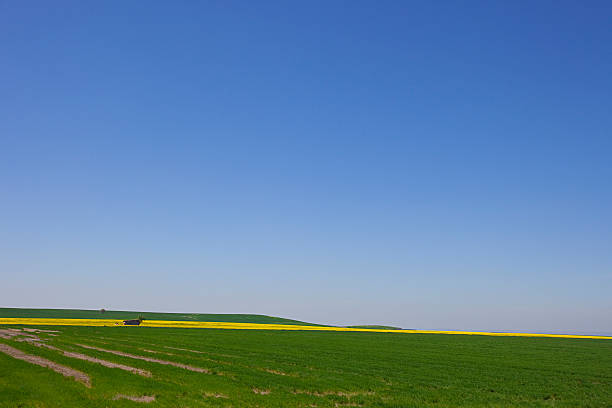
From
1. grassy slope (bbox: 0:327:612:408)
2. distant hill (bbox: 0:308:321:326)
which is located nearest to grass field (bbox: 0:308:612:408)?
grassy slope (bbox: 0:327:612:408)

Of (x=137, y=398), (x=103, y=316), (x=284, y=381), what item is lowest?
(x=103, y=316)

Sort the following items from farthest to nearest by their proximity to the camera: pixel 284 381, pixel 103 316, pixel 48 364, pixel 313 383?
pixel 103 316, pixel 48 364, pixel 284 381, pixel 313 383

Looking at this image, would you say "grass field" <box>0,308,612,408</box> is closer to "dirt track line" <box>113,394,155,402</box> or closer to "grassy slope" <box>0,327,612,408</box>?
"grassy slope" <box>0,327,612,408</box>

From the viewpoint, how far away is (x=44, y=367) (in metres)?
28.4

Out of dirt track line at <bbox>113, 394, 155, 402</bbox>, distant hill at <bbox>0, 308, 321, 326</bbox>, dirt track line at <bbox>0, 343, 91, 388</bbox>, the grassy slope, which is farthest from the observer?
distant hill at <bbox>0, 308, 321, 326</bbox>

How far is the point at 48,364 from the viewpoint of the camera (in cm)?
3000

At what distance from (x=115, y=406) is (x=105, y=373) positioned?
8.55 meters

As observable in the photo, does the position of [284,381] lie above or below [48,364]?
below

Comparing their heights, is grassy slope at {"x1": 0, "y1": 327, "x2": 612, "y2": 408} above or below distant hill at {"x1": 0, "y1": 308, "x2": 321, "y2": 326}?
above

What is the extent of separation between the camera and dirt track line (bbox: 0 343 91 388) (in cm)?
2506

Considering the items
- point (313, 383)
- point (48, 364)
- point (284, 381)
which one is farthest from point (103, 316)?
point (313, 383)

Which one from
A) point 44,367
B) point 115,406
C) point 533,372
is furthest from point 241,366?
point 533,372

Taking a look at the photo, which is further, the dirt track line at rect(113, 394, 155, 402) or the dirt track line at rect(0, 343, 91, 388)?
the dirt track line at rect(0, 343, 91, 388)

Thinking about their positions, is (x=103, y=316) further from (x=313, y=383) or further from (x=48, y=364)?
(x=313, y=383)
